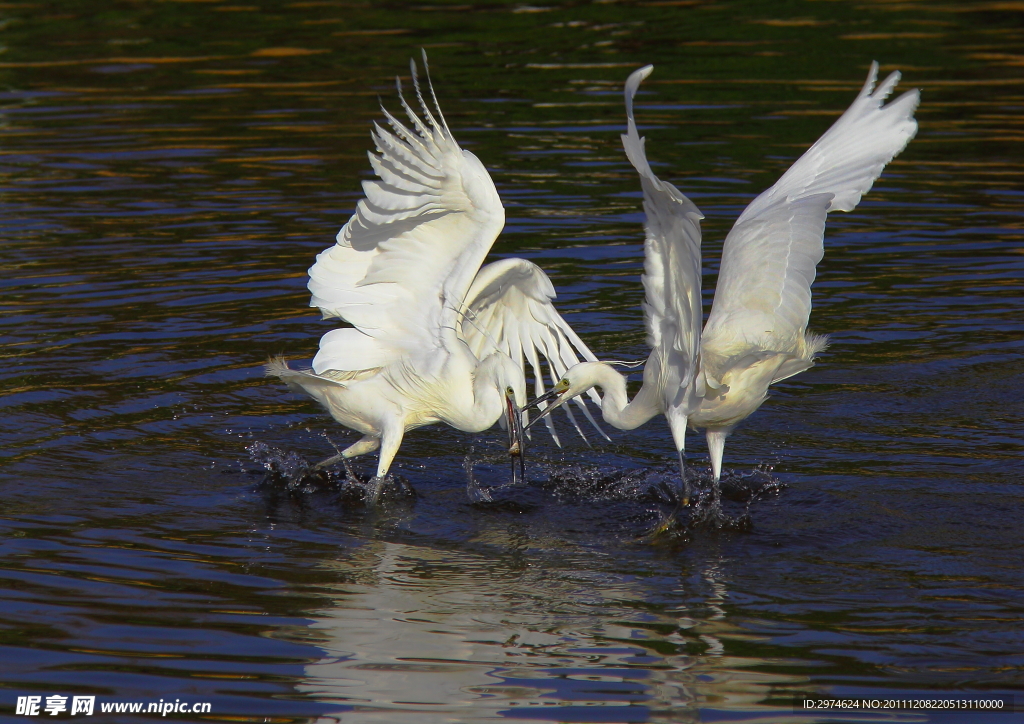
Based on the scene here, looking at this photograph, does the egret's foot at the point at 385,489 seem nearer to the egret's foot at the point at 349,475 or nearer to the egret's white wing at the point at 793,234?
the egret's foot at the point at 349,475

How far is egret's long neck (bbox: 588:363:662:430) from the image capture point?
649 cm

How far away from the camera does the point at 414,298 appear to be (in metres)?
6.61

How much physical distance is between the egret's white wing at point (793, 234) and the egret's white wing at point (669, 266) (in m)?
0.63

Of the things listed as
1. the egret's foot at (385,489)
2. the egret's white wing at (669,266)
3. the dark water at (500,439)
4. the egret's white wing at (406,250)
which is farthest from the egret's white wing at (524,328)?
the egret's white wing at (669,266)

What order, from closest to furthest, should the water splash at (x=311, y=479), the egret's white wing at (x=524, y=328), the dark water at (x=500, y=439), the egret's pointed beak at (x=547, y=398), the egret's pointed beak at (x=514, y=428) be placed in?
the dark water at (x=500, y=439) → the egret's pointed beak at (x=514, y=428) → the egret's pointed beak at (x=547, y=398) → the water splash at (x=311, y=479) → the egret's white wing at (x=524, y=328)

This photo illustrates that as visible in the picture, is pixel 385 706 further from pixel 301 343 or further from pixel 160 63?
pixel 160 63

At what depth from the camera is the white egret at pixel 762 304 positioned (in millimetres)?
6219

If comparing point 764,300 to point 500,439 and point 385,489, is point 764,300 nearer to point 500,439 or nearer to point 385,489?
point 500,439

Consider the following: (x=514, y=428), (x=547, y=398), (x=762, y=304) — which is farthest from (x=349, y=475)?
(x=762, y=304)

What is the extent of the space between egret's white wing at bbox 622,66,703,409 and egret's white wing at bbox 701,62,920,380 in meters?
0.63

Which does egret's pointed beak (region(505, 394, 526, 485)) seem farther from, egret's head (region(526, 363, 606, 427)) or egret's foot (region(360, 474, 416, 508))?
egret's foot (region(360, 474, 416, 508))

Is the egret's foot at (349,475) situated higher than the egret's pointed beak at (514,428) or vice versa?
the egret's pointed beak at (514,428)

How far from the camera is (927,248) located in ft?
33.3

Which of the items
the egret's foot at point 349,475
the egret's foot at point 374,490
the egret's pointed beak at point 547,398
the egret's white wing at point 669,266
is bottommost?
the egret's foot at point 374,490
